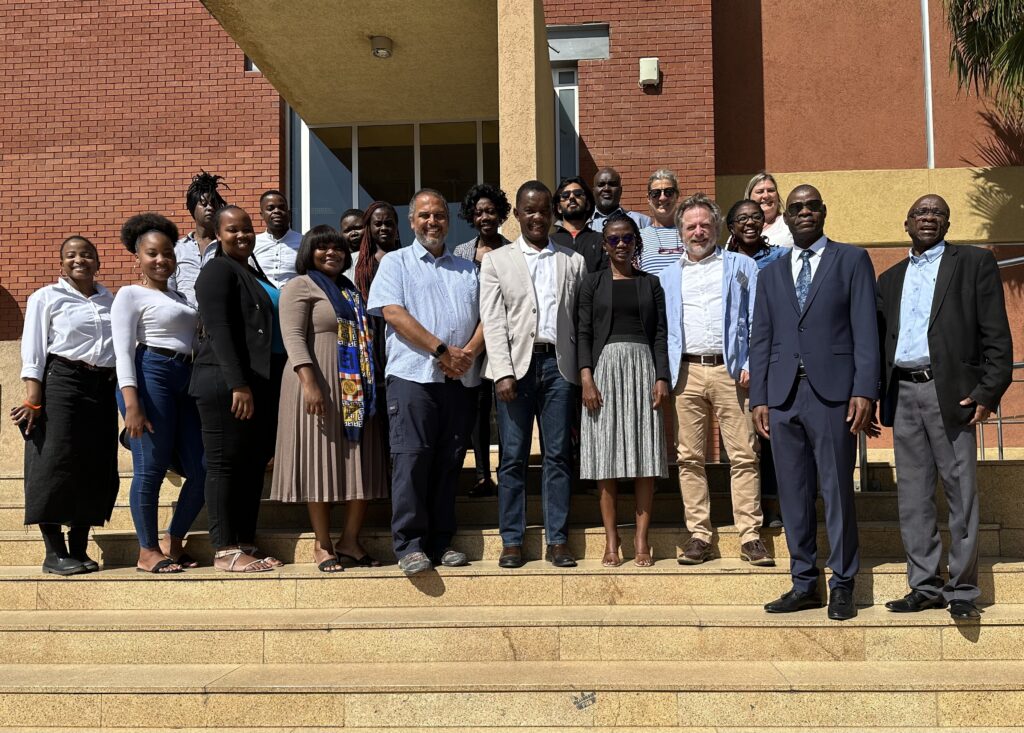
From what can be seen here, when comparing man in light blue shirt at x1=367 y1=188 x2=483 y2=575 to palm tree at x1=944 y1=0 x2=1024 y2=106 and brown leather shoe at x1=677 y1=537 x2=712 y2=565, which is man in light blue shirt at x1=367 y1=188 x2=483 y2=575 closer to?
brown leather shoe at x1=677 y1=537 x2=712 y2=565

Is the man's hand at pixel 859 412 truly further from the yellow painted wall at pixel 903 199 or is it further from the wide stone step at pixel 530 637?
the yellow painted wall at pixel 903 199

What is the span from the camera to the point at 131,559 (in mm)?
5582

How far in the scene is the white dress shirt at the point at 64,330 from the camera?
5383mm

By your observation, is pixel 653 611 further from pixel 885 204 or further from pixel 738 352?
pixel 885 204

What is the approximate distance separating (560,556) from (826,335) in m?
1.80

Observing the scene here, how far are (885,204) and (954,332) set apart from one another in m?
6.73

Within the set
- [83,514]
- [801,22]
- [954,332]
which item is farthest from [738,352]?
[801,22]

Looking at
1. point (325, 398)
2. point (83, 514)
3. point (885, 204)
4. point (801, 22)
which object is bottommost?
point (83, 514)

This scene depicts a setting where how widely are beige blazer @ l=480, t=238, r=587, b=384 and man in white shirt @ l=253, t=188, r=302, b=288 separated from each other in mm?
2072

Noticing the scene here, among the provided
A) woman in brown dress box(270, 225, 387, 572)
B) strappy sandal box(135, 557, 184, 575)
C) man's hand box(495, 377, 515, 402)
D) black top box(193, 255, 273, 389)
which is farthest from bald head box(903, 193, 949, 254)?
strappy sandal box(135, 557, 184, 575)

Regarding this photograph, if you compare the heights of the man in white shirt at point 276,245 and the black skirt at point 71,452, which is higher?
the man in white shirt at point 276,245

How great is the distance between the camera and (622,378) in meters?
5.30

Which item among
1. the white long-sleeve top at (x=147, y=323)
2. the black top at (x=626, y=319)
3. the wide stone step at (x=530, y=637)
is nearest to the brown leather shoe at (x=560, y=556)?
the wide stone step at (x=530, y=637)

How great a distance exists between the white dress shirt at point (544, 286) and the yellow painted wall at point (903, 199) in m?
5.94
